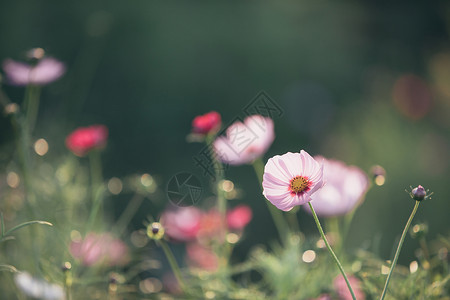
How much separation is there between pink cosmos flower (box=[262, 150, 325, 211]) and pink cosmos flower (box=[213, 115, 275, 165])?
0.12 metres

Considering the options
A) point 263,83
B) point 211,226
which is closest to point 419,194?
point 211,226

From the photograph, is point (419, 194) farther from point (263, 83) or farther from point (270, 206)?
point (263, 83)

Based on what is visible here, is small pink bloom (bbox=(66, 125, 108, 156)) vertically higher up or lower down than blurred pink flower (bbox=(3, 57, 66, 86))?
lower down

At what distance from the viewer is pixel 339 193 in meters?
0.50

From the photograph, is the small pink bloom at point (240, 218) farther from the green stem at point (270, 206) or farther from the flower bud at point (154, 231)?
the flower bud at point (154, 231)

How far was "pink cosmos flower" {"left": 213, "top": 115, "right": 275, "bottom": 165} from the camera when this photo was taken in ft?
1.62

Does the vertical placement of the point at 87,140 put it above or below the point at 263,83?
below

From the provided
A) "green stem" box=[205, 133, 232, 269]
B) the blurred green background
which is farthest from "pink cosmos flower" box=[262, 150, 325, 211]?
the blurred green background

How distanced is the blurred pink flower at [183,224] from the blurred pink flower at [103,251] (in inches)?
2.5

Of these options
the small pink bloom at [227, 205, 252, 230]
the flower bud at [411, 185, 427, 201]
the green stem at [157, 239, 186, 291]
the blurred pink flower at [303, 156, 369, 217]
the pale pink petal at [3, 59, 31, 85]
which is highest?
the pale pink petal at [3, 59, 31, 85]

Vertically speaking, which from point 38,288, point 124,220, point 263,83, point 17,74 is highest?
point 263,83

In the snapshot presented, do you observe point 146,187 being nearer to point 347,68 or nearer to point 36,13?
point 36,13

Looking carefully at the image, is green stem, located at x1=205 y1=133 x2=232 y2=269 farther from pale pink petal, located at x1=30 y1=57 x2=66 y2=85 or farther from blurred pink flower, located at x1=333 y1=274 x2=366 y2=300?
pale pink petal, located at x1=30 y1=57 x2=66 y2=85

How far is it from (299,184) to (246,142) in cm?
16
